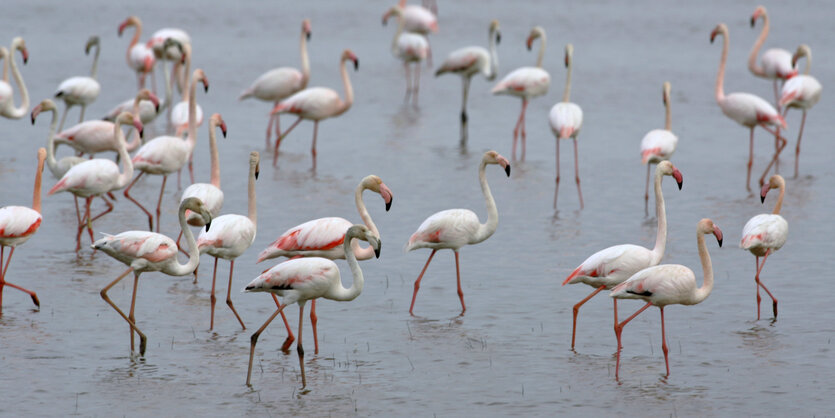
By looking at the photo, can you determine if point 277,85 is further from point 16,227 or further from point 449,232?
point 16,227

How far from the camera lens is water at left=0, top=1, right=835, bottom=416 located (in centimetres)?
702

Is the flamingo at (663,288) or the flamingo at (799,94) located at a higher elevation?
the flamingo at (799,94)

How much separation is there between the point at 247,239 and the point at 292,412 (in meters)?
1.93

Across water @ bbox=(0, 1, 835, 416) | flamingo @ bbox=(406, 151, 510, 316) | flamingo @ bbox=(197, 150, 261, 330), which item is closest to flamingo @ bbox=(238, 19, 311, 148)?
water @ bbox=(0, 1, 835, 416)

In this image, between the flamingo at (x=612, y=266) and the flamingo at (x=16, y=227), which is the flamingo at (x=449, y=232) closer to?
the flamingo at (x=612, y=266)

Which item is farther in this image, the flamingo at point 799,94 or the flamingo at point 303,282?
the flamingo at point 799,94

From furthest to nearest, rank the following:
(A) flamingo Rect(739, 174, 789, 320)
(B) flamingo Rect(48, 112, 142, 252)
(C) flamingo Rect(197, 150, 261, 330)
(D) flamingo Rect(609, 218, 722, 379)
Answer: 1. (B) flamingo Rect(48, 112, 142, 252)
2. (A) flamingo Rect(739, 174, 789, 320)
3. (C) flamingo Rect(197, 150, 261, 330)
4. (D) flamingo Rect(609, 218, 722, 379)

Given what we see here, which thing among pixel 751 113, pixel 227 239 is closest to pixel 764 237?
pixel 227 239

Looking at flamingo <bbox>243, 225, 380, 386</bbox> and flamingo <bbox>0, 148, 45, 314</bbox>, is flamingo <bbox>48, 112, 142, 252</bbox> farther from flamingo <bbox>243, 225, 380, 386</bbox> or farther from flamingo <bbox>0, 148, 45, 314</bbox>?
flamingo <bbox>243, 225, 380, 386</bbox>

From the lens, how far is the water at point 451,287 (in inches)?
277

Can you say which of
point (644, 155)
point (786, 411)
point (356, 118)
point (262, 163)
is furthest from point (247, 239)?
point (356, 118)

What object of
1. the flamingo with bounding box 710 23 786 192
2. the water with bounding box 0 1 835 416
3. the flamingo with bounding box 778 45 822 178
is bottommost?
the water with bounding box 0 1 835 416

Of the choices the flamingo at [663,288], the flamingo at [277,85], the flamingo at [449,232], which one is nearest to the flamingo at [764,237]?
the flamingo at [663,288]

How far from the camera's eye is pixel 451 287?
30.9 feet
